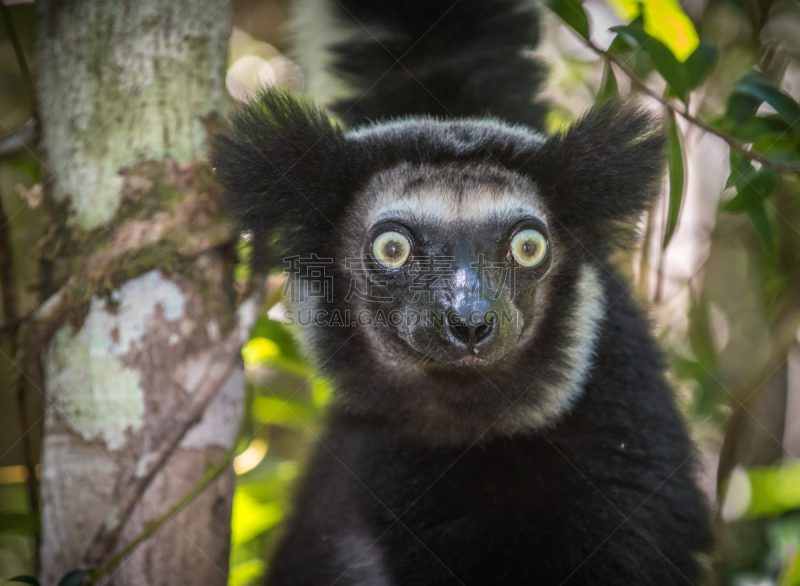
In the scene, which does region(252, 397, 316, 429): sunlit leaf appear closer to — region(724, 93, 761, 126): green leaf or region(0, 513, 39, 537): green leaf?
region(0, 513, 39, 537): green leaf

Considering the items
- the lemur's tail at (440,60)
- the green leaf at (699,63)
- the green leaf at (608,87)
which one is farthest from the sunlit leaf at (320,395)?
the green leaf at (699,63)

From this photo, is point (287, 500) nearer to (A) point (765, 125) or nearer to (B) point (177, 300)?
(B) point (177, 300)

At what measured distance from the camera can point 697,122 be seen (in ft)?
7.27

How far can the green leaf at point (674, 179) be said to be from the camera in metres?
2.20

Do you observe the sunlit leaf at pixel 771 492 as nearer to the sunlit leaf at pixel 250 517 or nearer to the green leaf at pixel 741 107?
the green leaf at pixel 741 107

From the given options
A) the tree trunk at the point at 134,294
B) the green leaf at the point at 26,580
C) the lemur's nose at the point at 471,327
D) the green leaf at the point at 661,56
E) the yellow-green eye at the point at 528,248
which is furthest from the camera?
the yellow-green eye at the point at 528,248

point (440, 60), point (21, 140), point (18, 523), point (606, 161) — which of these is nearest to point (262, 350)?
point (18, 523)

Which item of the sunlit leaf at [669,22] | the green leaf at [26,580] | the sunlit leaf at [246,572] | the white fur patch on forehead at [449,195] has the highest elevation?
the sunlit leaf at [669,22]

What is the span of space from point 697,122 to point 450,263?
1009 mm

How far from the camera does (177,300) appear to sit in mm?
2143

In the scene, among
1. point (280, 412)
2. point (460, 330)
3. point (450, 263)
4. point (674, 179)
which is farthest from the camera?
point (280, 412)

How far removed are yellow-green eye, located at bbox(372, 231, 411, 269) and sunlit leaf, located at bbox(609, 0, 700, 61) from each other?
1.34 meters

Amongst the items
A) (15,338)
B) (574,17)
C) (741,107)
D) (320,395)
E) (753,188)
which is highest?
Result: (574,17)

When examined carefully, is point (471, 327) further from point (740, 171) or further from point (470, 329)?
point (740, 171)
